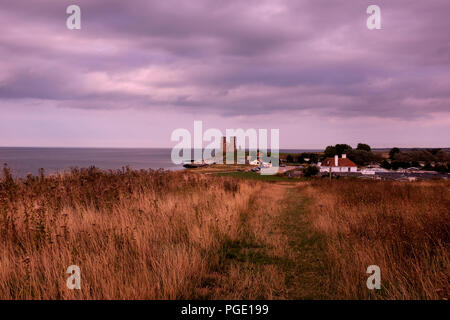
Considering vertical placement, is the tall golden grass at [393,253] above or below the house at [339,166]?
above

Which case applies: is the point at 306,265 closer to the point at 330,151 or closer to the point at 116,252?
the point at 116,252

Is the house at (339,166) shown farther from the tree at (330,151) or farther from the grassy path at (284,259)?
the grassy path at (284,259)

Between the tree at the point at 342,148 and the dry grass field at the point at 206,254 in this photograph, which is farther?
the tree at the point at 342,148

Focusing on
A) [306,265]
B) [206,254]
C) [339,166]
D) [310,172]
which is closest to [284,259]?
[306,265]

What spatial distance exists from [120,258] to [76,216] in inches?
127

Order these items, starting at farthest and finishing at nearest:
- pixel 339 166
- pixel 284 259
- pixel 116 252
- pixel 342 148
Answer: pixel 342 148 < pixel 339 166 < pixel 284 259 < pixel 116 252

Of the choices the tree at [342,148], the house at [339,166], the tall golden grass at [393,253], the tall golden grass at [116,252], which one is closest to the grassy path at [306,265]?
the tall golden grass at [393,253]

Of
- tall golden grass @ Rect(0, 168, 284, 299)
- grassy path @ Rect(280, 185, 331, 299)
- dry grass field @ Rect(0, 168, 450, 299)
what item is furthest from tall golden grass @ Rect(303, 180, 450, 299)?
tall golden grass @ Rect(0, 168, 284, 299)

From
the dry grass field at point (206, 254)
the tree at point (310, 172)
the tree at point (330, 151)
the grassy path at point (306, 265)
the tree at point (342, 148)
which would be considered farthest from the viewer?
the tree at point (330, 151)

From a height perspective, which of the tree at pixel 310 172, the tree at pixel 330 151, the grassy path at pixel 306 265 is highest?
the tree at pixel 330 151

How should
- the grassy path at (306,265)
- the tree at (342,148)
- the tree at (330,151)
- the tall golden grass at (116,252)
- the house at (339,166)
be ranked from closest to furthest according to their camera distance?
the tall golden grass at (116,252)
the grassy path at (306,265)
the house at (339,166)
the tree at (342,148)
the tree at (330,151)
